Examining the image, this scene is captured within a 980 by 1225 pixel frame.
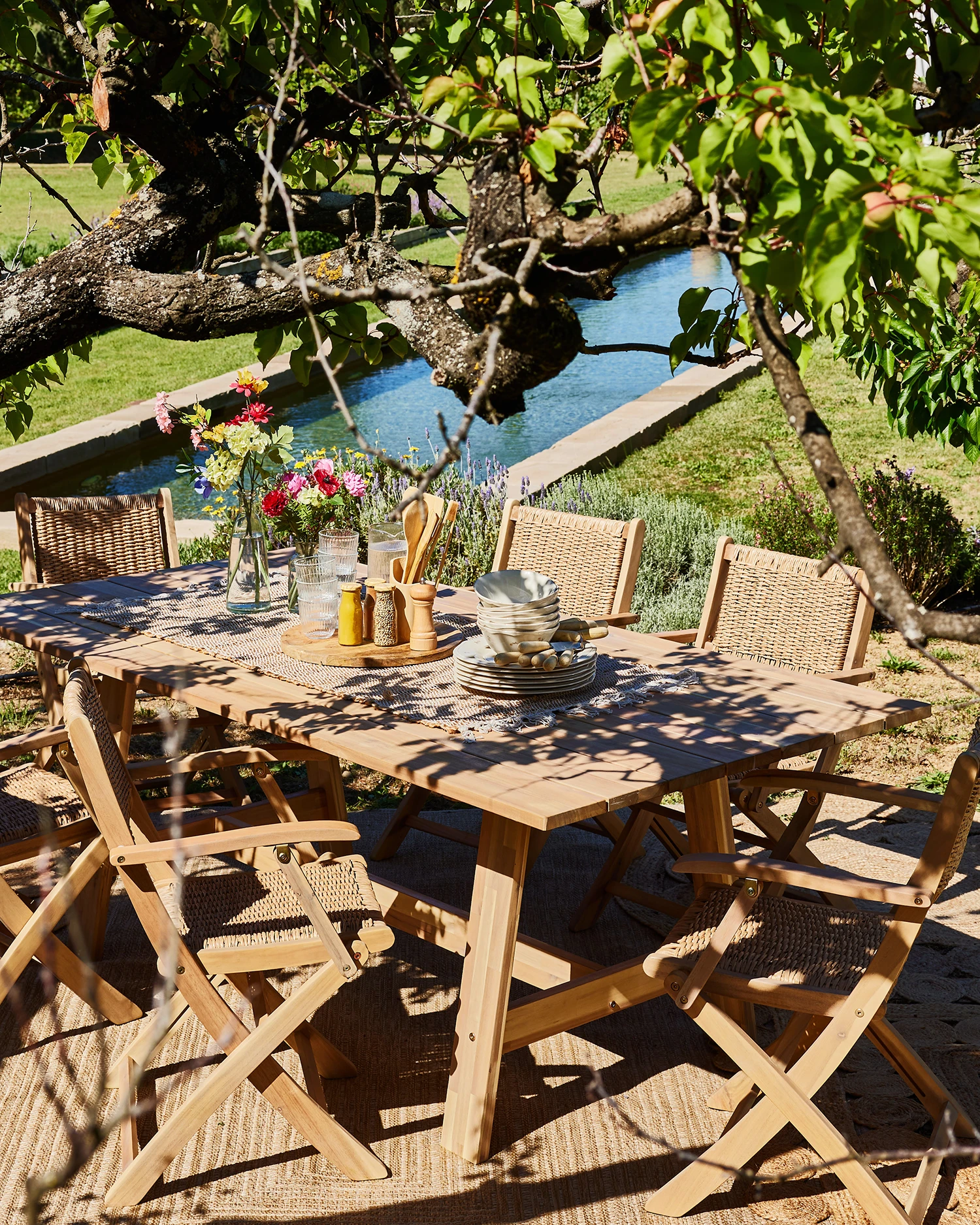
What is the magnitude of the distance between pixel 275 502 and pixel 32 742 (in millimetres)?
993

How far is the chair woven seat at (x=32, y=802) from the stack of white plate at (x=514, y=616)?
1.20 m

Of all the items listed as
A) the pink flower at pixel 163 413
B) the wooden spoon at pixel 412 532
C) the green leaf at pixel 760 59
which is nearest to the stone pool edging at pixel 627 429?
the pink flower at pixel 163 413

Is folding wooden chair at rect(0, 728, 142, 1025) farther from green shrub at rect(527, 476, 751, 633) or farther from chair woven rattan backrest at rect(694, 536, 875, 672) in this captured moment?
green shrub at rect(527, 476, 751, 633)

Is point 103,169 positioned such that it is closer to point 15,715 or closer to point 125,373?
point 15,715

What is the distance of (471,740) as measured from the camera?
2965mm

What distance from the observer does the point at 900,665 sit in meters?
5.96

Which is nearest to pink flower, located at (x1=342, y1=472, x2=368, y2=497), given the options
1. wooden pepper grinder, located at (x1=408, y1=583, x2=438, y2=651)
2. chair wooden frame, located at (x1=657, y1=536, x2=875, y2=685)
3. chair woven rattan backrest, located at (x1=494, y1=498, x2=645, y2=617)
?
wooden pepper grinder, located at (x1=408, y1=583, x2=438, y2=651)

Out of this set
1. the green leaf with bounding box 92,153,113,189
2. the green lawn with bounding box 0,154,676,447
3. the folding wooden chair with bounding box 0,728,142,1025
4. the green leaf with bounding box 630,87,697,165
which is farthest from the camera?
the green lawn with bounding box 0,154,676,447

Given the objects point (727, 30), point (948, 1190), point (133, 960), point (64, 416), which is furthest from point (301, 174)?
point (64, 416)

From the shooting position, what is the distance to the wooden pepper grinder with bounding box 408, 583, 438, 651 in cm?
357

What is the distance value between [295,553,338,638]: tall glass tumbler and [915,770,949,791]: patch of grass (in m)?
2.38

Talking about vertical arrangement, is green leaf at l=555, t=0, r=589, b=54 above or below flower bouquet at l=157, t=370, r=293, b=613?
above

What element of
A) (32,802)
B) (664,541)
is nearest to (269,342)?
(32,802)

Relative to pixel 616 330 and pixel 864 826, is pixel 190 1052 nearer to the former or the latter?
pixel 864 826
